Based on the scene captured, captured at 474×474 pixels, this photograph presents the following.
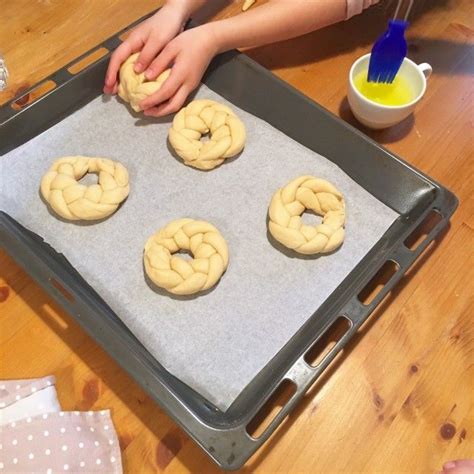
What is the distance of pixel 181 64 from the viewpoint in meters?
0.72

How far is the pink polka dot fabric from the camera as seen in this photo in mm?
505

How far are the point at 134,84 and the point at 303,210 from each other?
0.98 ft

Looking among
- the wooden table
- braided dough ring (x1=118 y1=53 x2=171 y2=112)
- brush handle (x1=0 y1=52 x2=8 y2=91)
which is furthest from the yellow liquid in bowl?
brush handle (x1=0 y1=52 x2=8 y2=91)

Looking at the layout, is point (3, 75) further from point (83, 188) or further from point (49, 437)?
point (49, 437)

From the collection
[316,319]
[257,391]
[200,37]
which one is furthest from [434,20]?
[257,391]

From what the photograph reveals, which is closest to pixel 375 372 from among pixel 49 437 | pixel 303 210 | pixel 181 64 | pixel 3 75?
pixel 303 210

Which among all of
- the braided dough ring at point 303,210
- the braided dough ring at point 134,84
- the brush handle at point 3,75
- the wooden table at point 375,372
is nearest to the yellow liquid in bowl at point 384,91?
the wooden table at point 375,372

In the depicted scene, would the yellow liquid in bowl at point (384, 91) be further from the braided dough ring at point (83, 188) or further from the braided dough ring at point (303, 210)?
the braided dough ring at point (83, 188)

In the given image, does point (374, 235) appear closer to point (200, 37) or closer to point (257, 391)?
point (257, 391)

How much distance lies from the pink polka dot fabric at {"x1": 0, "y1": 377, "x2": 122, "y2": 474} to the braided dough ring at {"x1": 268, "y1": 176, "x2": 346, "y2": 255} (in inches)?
11.7

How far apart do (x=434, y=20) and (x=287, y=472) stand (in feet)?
2.53

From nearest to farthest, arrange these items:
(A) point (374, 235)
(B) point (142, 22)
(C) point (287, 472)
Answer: (C) point (287, 472), (A) point (374, 235), (B) point (142, 22)

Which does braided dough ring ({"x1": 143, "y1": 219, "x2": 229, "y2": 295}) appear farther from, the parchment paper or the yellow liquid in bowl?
the yellow liquid in bowl

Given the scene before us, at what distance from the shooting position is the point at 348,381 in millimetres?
587
